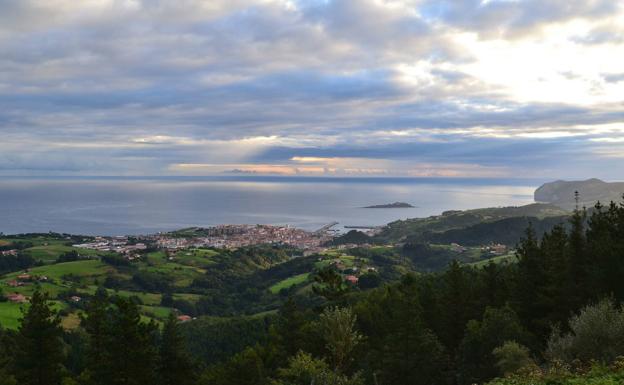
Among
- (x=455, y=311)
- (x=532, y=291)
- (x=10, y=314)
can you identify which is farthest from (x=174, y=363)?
(x=10, y=314)

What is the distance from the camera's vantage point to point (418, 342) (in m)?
31.2

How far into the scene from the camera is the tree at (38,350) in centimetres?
3012

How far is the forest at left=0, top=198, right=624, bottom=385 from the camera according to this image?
21938 millimetres

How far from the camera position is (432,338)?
1281 inches

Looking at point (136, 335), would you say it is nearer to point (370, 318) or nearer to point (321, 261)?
point (370, 318)

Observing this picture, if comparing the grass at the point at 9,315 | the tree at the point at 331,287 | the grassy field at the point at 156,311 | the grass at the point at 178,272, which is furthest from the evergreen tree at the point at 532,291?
the grass at the point at 178,272

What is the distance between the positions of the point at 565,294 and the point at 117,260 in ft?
473

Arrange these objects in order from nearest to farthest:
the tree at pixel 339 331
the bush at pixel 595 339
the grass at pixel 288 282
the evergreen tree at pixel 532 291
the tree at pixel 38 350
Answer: the bush at pixel 595 339 < the tree at pixel 339 331 < the tree at pixel 38 350 < the evergreen tree at pixel 532 291 < the grass at pixel 288 282

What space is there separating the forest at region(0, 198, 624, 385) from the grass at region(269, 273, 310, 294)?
288 ft

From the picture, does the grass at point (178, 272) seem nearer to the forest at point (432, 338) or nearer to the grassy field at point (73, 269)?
the grassy field at point (73, 269)

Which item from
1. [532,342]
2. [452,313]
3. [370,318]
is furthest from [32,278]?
[532,342]

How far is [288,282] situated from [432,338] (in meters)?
108

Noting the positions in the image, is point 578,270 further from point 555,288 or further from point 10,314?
point 10,314

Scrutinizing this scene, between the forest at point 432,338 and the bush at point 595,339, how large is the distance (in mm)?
52
